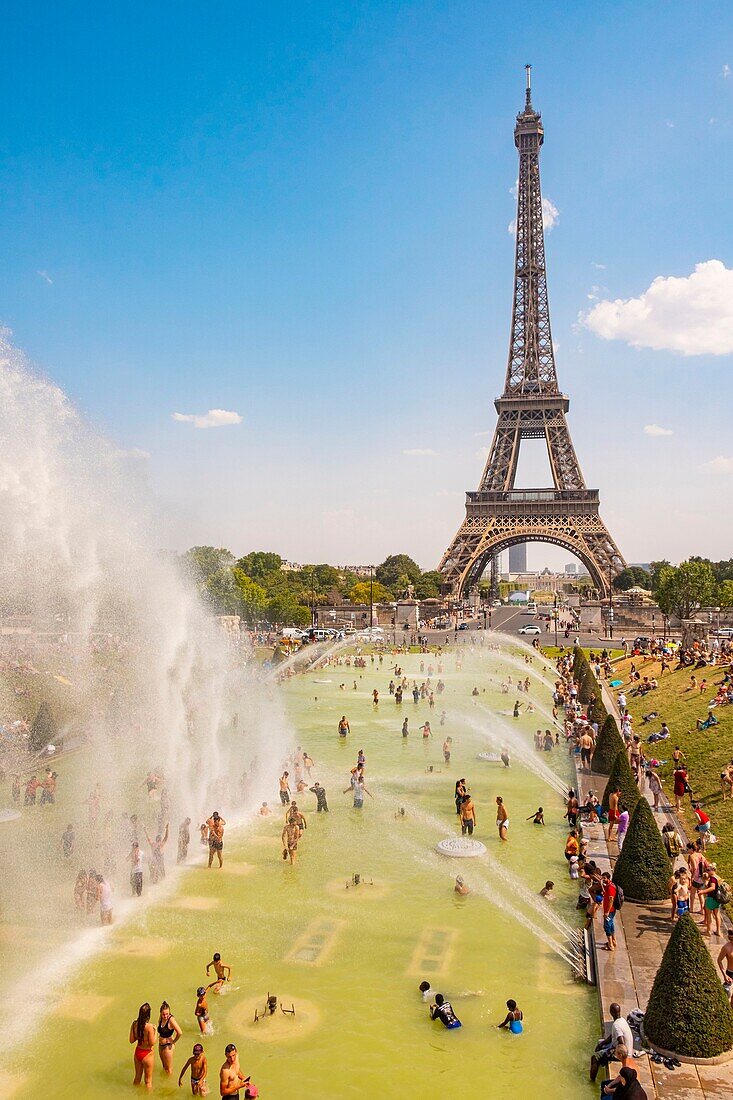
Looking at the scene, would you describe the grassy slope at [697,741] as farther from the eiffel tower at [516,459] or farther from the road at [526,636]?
the eiffel tower at [516,459]

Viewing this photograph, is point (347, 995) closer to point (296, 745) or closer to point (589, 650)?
point (296, 745)

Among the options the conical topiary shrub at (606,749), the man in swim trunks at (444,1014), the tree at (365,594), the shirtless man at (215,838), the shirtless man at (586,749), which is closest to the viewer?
the man in swim trunks at (444,1014)

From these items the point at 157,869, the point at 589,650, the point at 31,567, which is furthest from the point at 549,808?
the point at 589,650

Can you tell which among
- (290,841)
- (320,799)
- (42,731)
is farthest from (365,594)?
(290,841)

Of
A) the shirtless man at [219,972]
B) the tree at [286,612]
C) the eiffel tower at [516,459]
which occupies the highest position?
the eiffel tower at [516,459]

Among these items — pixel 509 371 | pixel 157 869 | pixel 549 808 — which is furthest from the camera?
pixel 509 371

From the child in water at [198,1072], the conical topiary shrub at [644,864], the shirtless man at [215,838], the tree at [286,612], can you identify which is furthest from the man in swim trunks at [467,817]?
the tree at [286,612]
